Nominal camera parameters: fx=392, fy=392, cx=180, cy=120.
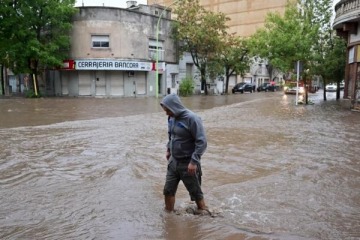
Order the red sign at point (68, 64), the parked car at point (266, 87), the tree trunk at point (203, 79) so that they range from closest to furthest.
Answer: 1. the red sign at point (68, 64)
2. the tree trunk at point (203, 79)
3. the parked car at point (266, 87)

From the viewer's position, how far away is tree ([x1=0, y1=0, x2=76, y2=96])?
3078 centimetres

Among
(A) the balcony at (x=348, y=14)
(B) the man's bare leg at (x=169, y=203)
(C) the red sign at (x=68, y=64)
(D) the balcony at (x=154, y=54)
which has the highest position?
(A) the balcony at (x=348, y=14)

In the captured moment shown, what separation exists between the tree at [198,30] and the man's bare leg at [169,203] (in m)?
33.3

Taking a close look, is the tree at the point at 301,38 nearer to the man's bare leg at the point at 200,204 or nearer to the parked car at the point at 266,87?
the man's bare leg at the point at 200,204

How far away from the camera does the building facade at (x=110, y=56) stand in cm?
3353

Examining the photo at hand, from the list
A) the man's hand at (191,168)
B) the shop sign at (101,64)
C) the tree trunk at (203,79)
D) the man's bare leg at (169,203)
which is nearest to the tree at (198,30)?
the tree trunk at (203,79)

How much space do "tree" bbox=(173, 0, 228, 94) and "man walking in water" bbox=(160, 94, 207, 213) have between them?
33.4 m

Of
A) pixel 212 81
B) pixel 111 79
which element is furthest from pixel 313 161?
pixel 212 81

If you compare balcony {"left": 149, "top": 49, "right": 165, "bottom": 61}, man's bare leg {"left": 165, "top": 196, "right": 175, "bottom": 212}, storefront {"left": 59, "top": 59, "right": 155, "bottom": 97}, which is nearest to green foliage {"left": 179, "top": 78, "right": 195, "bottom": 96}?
balcony {"left": 149, "top": 49, "right": 165, "bottom": 61}

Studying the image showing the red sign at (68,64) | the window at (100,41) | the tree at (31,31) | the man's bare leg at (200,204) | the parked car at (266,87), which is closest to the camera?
the man's bare leg at (200,204)

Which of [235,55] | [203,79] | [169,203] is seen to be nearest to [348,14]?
[169,203]

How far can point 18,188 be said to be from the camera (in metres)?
6.23

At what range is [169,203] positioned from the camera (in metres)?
5.06

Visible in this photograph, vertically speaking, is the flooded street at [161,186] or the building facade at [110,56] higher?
the building facade at [110,56]
